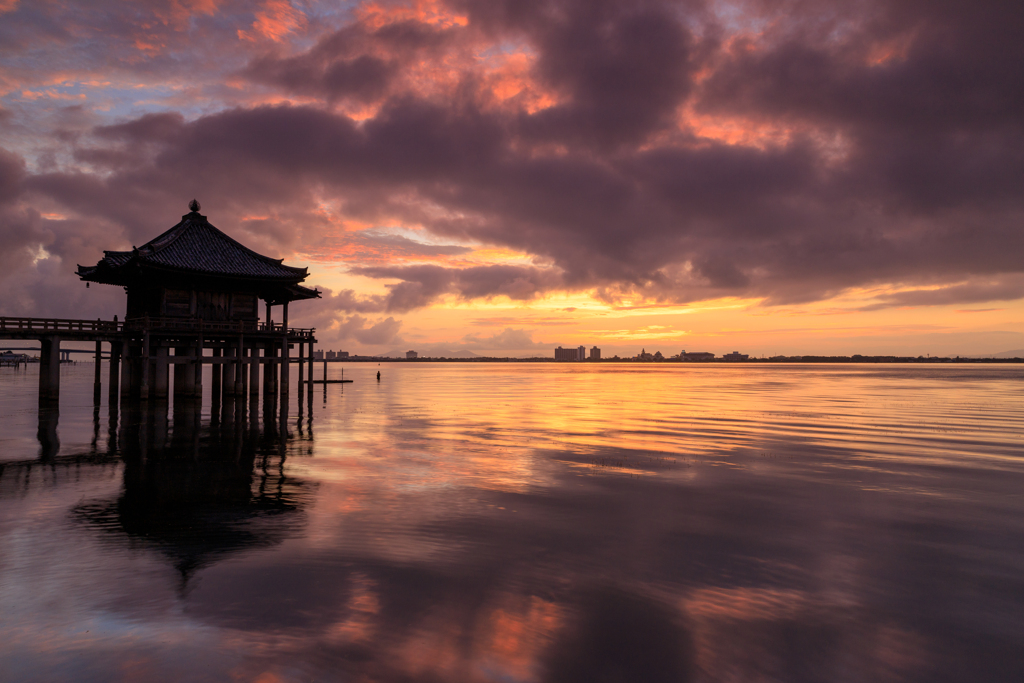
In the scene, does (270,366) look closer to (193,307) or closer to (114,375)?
(193,307)

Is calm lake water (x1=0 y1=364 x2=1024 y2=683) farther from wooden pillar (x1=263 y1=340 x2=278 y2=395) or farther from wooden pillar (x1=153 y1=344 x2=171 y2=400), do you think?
wooden pillar (x1=263 y1=340 x2=278 y2=395)

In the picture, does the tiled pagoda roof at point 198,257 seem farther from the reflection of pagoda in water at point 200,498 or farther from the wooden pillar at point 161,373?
the reflection of pagoda in water at point 200,498

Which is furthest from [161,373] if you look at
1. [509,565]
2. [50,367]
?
[509,565]

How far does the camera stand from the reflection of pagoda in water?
10.3m

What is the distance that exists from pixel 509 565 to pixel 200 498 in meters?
8.77

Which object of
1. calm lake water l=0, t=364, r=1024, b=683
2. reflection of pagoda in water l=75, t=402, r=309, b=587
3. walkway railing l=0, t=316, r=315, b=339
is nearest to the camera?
calm lake water l=0, t=364, r=1024, b=683

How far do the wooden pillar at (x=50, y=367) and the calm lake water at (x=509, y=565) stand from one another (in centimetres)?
1553

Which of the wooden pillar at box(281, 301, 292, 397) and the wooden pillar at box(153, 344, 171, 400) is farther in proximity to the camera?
the wooden pillar at box(281, 301, 292, 397)

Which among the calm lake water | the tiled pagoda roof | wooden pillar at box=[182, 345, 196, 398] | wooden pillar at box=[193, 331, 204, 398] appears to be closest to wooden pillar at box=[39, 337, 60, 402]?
the tiled pagoda roof

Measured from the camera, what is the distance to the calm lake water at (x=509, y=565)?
6.53 meters

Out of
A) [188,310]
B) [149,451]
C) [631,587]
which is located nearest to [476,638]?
[631,587]

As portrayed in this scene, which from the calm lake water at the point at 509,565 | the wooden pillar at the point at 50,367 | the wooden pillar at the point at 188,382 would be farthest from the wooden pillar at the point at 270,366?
the calm lake water at the point at 509,565

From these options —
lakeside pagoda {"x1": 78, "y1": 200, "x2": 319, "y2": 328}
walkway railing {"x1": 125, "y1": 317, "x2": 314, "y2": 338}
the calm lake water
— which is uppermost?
lakeside pagoda {"x1": 78, "y1": 200, "x2": 319, "y2": 328}

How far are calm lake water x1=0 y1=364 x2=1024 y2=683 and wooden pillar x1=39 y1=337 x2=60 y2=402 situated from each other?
50.9ft
